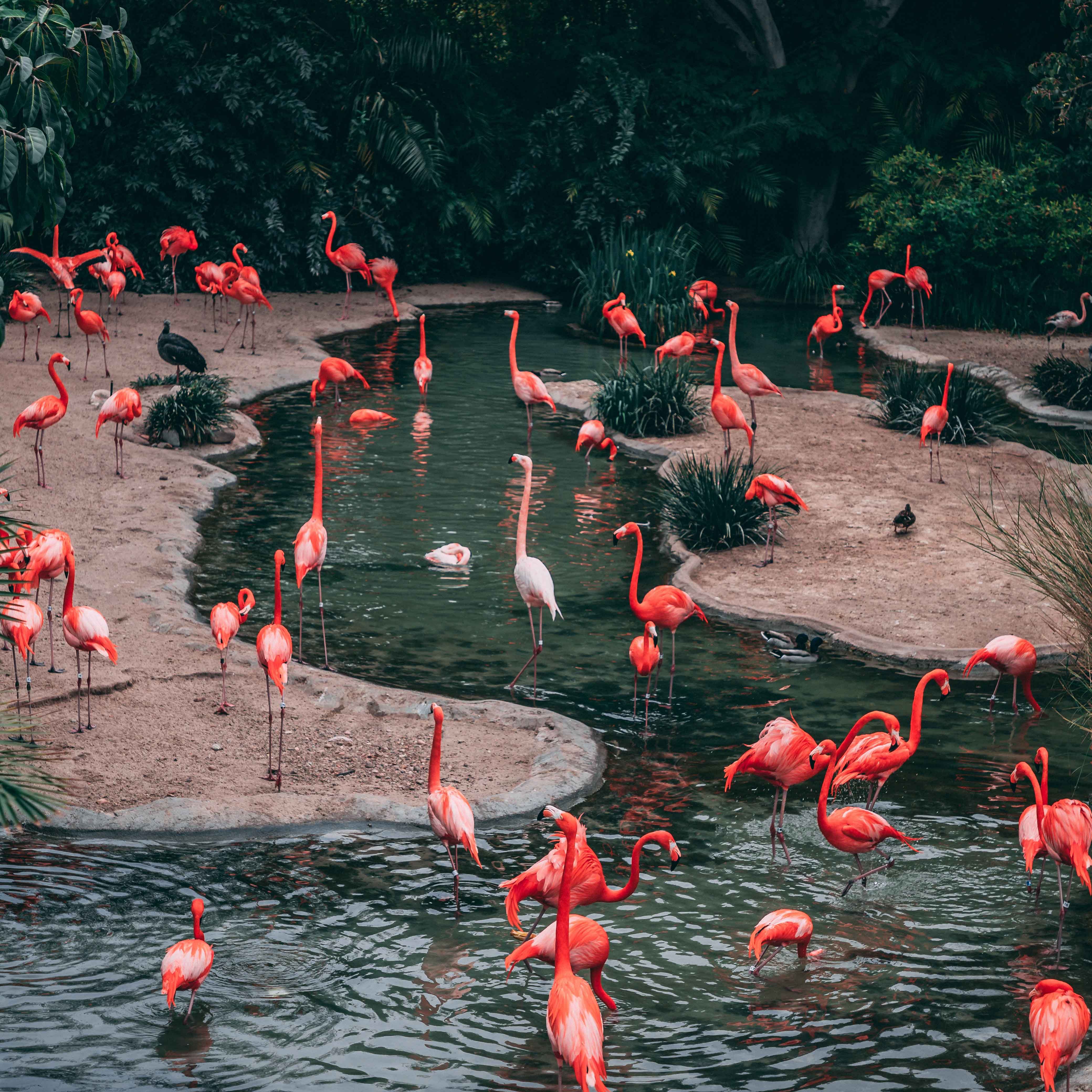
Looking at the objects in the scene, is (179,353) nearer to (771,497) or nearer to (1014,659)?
(771,497)

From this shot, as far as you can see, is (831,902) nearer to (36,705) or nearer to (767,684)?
(767,684)

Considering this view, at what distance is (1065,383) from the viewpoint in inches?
575

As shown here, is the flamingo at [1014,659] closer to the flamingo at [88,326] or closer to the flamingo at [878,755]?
the flamingo at [878,755]

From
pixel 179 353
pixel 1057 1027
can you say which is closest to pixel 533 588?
pixel 1057 1027

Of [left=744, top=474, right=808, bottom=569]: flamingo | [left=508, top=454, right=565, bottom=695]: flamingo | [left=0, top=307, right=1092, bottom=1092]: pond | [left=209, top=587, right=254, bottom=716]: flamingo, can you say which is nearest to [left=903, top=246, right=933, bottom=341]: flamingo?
[left=744, top=474, right=808, bottom=569]: flamingo

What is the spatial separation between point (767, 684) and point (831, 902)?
235 centimetres

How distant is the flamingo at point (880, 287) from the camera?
1816cm

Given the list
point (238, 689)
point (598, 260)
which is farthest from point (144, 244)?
point (238, 689)

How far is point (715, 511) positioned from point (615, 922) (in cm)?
509

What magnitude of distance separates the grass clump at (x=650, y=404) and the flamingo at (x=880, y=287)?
5325 mm

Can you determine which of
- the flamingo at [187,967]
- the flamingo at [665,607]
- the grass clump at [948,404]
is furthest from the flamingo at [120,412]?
the grass clump at [948,404]

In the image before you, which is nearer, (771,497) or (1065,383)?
(771,497)

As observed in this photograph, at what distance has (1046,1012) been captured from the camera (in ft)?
13.6

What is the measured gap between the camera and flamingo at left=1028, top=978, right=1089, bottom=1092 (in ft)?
13.4
